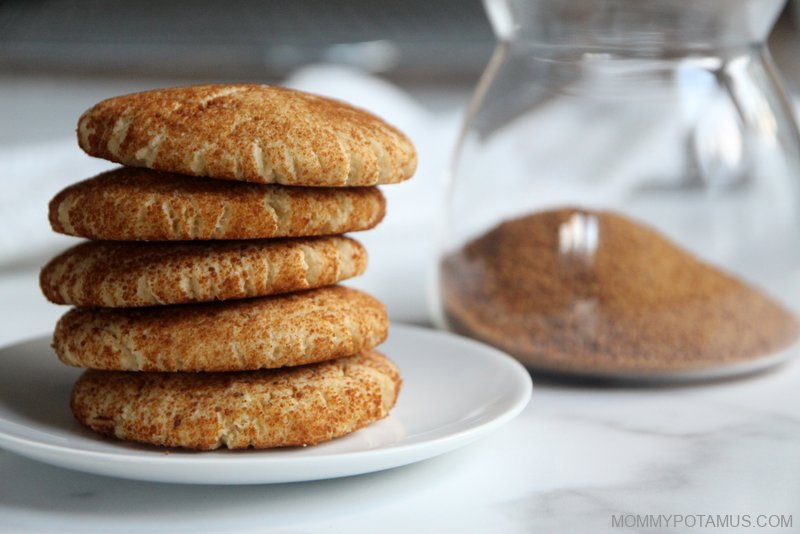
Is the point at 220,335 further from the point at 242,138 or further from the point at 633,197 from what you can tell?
the point at 633,197

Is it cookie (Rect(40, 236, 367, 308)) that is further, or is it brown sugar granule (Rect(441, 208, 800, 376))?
brown sugar granule (Rect(441, 208, 800, 376))

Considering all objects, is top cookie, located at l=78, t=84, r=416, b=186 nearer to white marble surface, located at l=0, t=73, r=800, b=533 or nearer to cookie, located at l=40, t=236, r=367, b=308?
cookie, located at l=40, t=236, r=367, b=308

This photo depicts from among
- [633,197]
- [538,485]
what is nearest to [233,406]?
[538,485]

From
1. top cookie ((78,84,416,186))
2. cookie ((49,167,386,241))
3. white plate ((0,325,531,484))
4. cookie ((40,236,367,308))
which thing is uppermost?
top cookie ((78,84,416,186))

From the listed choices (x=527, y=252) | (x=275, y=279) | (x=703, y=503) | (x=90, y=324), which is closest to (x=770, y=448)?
(x=703, y=503)

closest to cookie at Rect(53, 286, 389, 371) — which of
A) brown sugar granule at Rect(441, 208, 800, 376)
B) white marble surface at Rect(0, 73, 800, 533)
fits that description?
white marble surface at Rect(0, 73, 800, 533)

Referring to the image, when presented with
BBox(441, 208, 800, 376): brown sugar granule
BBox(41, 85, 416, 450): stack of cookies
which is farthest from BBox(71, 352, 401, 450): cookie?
BBox(441, 208, 800, 376): brown sugar granule

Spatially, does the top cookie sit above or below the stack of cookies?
above

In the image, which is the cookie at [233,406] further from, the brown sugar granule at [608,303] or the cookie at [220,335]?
the brown sugar granule at [608,303]
